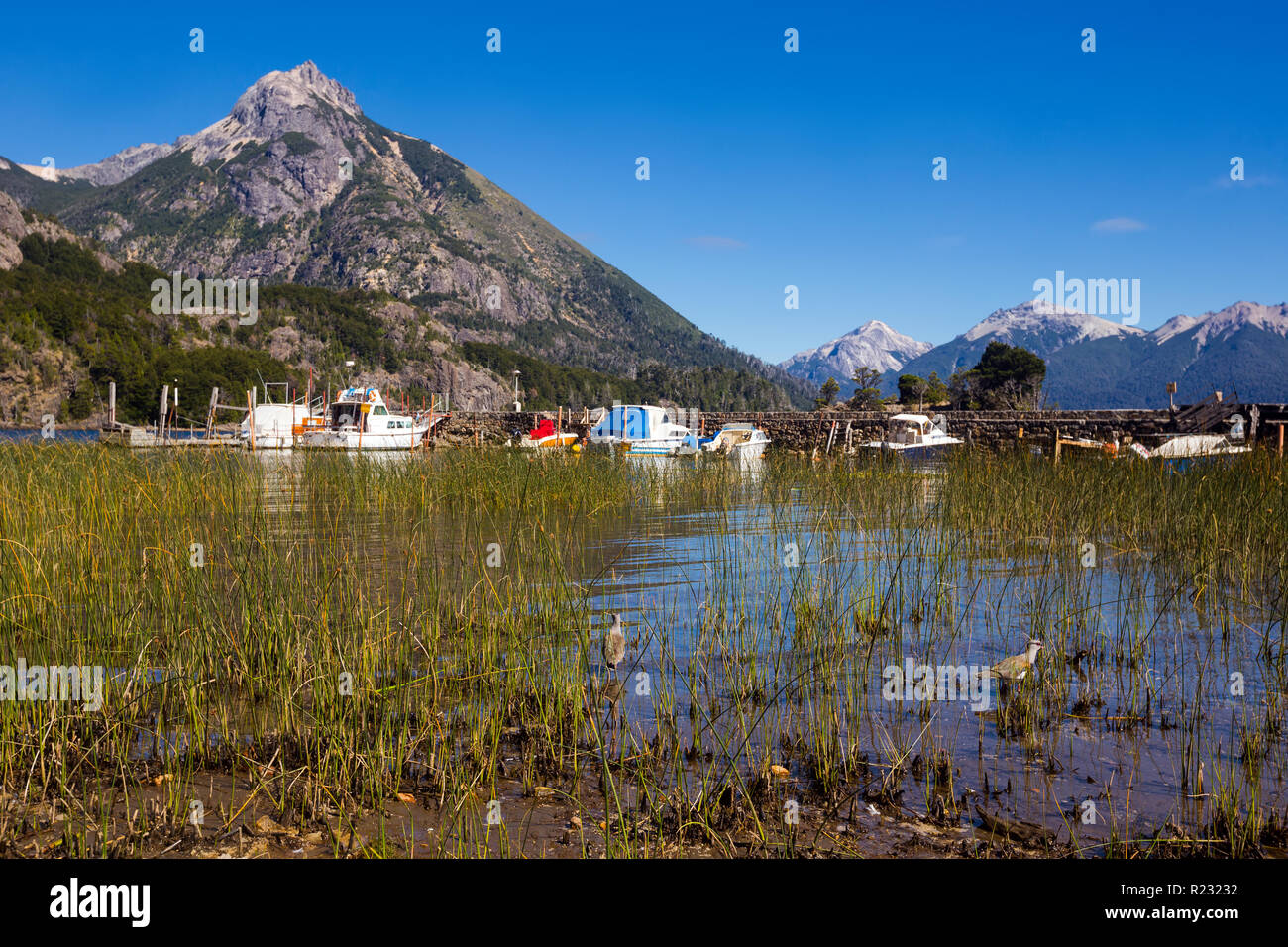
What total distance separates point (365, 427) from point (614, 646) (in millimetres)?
30498

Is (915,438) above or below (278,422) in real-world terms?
below

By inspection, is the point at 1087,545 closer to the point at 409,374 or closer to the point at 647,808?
the point at 647,808

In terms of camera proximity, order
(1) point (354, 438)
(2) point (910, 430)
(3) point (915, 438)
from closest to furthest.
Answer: (3) point (915, 438), (2) point (910, 430), (1) point (354, 438)

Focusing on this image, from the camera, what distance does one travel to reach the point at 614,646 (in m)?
5.08

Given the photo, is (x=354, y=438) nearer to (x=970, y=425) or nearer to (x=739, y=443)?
(x=739, y=443)

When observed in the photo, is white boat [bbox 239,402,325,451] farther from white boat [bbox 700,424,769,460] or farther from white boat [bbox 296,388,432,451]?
white boat [bbox 700,424,769,460]

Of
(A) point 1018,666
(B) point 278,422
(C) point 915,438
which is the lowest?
(A) point 1018,666

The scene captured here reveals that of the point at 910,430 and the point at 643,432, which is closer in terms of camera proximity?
the point at 643,432

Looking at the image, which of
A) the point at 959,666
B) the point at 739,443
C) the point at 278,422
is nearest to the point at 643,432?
the point at 739,443

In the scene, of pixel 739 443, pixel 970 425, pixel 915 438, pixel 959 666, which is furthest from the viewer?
pixel 970 425

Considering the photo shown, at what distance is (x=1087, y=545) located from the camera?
8.09m

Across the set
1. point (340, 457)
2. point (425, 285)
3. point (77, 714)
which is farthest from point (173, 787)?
point (425, 285)
